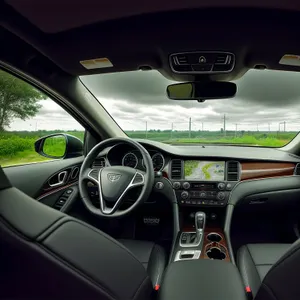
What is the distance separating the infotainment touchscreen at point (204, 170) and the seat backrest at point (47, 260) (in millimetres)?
2252

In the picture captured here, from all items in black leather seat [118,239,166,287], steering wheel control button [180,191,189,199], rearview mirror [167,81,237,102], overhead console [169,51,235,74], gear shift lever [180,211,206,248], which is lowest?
black leather seat [118,239,166,287]

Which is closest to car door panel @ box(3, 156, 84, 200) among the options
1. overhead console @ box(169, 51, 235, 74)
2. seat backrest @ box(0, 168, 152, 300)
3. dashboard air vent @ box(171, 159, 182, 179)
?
dashboard air vent @ box(171, 159, 182, 179)

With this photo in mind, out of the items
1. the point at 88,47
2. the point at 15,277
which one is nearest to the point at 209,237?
the point at 88,47

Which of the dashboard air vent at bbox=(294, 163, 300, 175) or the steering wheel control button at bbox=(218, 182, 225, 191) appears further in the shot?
the dashboard air vent at bbox=(294, 163, 300, 175)

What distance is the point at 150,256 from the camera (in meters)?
2.31

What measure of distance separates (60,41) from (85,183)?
101 centimetres

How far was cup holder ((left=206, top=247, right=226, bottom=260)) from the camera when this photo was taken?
7.84ft

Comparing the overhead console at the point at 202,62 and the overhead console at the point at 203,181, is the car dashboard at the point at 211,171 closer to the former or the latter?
the overhead console at the point at 203,181

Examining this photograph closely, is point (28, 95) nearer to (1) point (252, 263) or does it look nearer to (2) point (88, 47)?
(2) point (88, 47)

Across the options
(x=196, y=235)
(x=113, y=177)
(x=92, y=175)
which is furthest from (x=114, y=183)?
(x=196, y=235)

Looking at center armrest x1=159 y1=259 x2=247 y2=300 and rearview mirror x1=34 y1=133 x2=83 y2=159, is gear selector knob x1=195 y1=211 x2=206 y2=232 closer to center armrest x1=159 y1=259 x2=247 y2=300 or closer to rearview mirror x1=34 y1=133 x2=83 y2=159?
center armrest x1=159 y1=259 x2=247 y2=300

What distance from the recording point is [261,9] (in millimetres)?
1616

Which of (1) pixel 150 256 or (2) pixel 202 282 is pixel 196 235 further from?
(2) pixel 202 282

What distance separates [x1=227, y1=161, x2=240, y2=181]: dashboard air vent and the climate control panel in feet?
0.24
